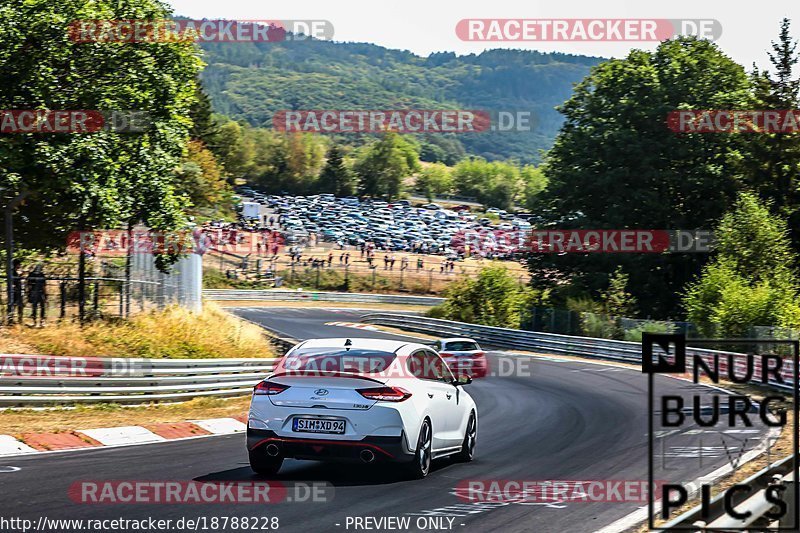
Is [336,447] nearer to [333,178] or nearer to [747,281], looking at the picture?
[747,281]

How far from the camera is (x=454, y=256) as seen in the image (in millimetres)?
105688

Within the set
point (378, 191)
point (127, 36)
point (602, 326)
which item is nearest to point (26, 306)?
point (127, 36)

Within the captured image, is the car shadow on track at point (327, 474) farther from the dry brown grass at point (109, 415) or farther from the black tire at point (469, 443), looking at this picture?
the dry brown grass at point (109, 415)

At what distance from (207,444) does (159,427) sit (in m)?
2.29

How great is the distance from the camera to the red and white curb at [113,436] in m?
13.7

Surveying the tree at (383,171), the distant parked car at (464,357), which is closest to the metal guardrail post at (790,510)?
the distant parked car at (464,357)

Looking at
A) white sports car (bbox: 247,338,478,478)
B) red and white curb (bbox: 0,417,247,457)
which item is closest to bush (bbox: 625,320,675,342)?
red and white curb (bbox: 0,417,247,457)

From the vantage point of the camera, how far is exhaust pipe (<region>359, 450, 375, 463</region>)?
34.5 feet

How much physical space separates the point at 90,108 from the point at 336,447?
16505 mm

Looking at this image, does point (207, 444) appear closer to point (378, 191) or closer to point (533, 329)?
point (533, 329)

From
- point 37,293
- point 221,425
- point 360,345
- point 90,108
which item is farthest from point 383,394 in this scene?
point 90,108

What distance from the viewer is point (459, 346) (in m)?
33.5

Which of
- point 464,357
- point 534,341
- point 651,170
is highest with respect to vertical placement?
point 651,170

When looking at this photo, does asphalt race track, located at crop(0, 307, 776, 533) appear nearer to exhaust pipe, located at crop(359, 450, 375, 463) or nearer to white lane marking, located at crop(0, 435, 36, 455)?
exhaust pipe, located at crop(359, 450, 375, 463)
